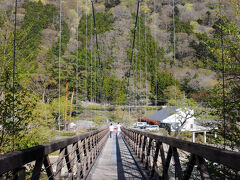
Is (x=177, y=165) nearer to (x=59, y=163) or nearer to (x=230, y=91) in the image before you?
(x=59, y=163)

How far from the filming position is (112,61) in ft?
152

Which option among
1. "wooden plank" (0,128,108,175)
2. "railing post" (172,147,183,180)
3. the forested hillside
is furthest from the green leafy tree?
"wooden plank" (0,128,108,175)

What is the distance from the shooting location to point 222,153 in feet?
3.32

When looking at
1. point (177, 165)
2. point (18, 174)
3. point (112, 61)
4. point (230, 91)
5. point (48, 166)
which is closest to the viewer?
point (18, 174)

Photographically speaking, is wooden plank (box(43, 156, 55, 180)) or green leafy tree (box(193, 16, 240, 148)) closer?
wooden plank (box(43, 156, 55, 180))

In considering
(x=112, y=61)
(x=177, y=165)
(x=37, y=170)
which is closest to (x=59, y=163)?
(x=37, y=170)

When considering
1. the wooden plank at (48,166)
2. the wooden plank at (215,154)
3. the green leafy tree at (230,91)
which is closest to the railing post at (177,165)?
the wooden plank at (215,154)

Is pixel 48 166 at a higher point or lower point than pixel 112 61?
lower

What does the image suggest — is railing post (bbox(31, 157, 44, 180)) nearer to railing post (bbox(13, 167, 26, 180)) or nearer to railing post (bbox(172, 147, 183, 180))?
railing post (bbox(13, 167, 26, 180))

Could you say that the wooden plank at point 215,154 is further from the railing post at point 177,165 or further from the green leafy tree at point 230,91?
the green leafy tree at point 230,91

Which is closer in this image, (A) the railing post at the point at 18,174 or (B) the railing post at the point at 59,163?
(A) the railing post at the point at 18,174

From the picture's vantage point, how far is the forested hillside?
4.43m

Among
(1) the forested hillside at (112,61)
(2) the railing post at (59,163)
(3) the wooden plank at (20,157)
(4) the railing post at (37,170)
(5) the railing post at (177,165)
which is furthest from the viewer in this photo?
(1) the forested hillside at (112,61)

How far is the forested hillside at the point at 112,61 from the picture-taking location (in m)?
4.43
